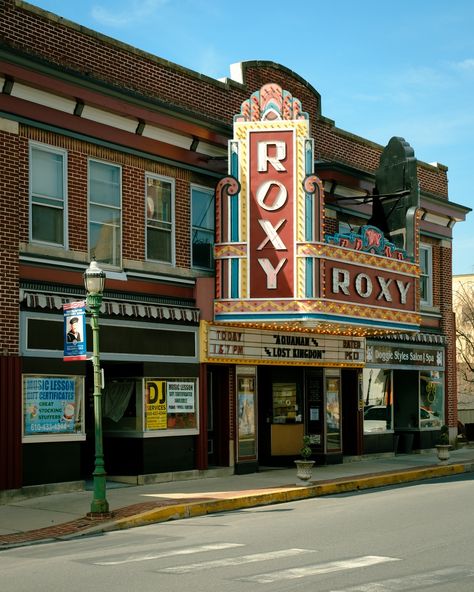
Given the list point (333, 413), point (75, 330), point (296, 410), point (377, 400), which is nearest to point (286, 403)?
point (296, 410)

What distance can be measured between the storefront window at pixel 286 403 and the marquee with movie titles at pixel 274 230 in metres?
4.69

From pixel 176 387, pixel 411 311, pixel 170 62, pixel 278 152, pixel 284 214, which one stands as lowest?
pixel 176 387

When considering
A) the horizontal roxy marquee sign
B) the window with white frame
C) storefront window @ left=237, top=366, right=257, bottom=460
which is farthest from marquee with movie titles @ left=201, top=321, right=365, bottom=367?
the window with white frame

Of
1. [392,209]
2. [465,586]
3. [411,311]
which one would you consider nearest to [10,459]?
[465,586]

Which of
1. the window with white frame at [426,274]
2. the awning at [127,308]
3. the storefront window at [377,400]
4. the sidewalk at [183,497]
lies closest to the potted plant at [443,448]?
the sidewalk at [183,497]

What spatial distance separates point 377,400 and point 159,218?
9.91m

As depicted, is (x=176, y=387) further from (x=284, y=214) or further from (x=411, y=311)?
(x=411, y=311)

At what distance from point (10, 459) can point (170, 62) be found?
9333 millimetres

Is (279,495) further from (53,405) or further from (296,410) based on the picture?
(296,410)

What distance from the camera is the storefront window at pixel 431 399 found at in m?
28.4

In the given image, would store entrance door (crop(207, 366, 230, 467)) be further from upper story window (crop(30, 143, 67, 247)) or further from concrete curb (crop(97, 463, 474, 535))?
upper story window (crop(30, 143, 67, 247))

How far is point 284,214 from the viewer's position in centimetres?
1988

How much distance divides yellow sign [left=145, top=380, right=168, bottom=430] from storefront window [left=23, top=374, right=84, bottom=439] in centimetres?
170

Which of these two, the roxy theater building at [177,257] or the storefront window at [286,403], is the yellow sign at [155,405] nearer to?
the roxy theater building at [177,257]
